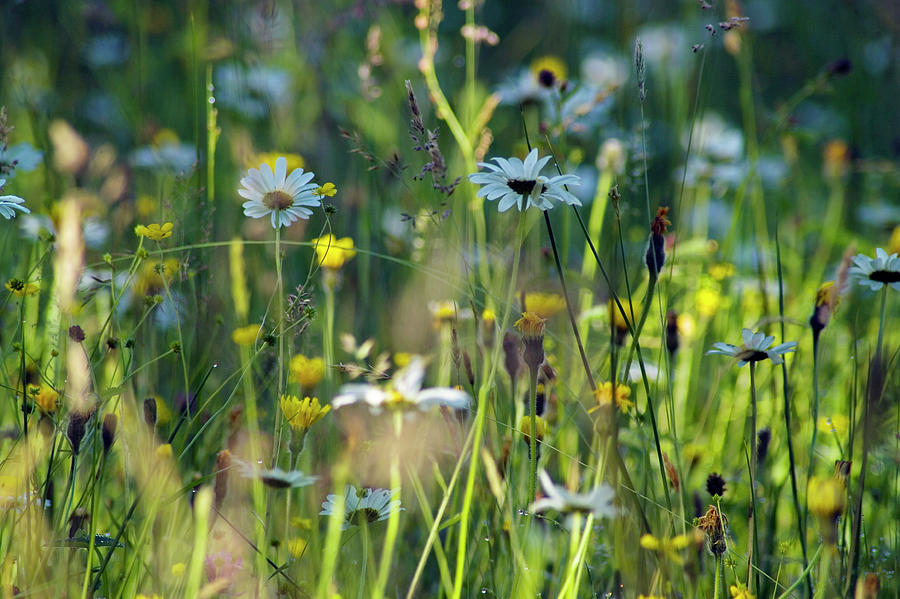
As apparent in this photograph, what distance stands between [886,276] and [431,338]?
0.68 m

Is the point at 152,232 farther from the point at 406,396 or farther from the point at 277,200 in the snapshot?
the point at 406,396

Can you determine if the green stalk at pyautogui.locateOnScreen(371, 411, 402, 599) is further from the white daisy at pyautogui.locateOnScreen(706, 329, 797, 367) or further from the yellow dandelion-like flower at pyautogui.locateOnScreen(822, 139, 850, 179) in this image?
the yellow dandelion-like flower at pyautogui.locateOnScreen(822, 139, 850, 179)

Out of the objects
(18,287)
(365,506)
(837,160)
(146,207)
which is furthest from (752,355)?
(837,160)

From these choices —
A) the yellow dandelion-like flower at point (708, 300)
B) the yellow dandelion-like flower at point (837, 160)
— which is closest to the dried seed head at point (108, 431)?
the yellow dandelion-like flower at point (708, 300)

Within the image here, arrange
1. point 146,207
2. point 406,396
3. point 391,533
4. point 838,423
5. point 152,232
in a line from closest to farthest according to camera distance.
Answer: point 391,533
point 406,396
point 152,232
point 838,423
point 146,207

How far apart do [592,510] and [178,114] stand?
2.12 metres

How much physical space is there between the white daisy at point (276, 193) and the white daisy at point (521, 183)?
16 centimetres

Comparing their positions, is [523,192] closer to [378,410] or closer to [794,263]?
[378,410]

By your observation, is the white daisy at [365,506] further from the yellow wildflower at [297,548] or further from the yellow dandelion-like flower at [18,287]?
the yellow dandelion-like flower at [18,287]

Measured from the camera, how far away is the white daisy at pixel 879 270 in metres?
0.83

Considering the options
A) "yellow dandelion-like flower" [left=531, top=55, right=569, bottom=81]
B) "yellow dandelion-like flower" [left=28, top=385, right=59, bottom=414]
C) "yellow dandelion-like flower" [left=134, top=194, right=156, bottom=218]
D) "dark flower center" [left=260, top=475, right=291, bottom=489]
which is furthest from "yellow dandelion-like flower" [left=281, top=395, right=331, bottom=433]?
"yellow dandelion-like flower" [left=134, top=194, right=156, bottom=218]

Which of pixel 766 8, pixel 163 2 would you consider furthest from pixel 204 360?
pixel 766 8

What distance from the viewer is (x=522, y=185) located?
2.45ft

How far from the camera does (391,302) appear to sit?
1.45m
